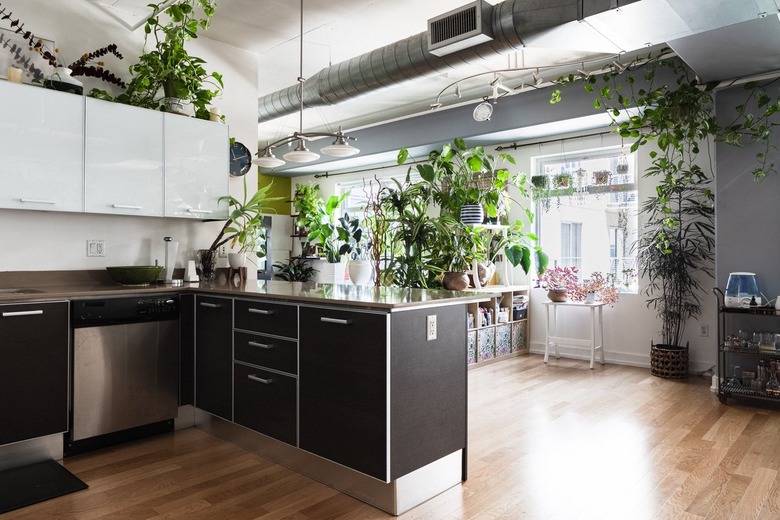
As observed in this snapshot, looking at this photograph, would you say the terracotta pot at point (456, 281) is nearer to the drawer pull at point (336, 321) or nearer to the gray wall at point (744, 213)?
the gray wall at point (744, 213)

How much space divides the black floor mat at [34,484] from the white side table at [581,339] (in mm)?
4564

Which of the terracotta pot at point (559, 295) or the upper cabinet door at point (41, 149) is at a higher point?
the upper cabinet door at point (41, 149)

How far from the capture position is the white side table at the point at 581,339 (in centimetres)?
558

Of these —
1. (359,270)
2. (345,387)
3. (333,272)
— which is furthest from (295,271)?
(345,387)

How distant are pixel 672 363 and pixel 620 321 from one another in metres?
0.85

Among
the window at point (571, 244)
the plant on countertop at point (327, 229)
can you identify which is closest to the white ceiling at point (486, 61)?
the window at point (571, 244)

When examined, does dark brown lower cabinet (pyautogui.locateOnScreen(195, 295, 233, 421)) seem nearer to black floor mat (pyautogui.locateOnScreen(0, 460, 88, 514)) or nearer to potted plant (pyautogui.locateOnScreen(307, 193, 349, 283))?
black floor mat (pyautogui.locateOnScreen(0, 460, 88, 514))

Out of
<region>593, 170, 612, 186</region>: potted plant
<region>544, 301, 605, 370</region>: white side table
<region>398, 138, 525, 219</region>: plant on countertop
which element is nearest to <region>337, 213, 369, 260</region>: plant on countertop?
<region>398, 138, 525, 219</region>: plant on countertop

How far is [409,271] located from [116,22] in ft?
10.9

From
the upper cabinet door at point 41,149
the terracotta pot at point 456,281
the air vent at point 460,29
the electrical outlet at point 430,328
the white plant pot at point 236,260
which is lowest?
the electrical outlet at point 430,328

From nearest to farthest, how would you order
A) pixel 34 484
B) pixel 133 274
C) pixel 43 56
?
pixel 34 484, pixel 43 56, pixel 133 274

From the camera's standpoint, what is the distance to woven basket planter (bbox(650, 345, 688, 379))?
5027mm

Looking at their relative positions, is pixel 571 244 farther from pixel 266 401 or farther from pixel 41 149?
pixel 41 149

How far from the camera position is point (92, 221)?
3.66m
